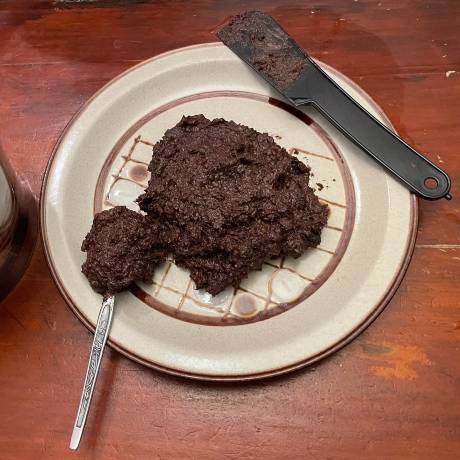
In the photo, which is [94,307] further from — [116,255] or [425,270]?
[425,270]

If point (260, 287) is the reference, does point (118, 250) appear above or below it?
above

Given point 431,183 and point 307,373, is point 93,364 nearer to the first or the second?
point 307,373

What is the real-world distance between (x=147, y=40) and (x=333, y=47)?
2.10 ft

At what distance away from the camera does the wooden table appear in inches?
46.8

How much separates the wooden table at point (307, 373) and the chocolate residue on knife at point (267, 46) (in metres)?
0.22

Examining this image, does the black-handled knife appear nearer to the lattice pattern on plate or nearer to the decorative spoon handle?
the lattice pattern on plate

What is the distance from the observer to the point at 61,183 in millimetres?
1399

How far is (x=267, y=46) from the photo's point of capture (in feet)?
4.94

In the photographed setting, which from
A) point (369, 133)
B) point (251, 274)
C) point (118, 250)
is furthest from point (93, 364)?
point (369, 133)

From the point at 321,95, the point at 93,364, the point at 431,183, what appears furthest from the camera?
the point at 321,95

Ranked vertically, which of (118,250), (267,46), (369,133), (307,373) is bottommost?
(307,373)

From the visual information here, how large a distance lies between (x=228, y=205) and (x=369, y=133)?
448mm

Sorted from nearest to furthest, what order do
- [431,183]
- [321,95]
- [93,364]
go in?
[93,364]
[431,183]
[321,95]

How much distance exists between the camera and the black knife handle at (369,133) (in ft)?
4.28
